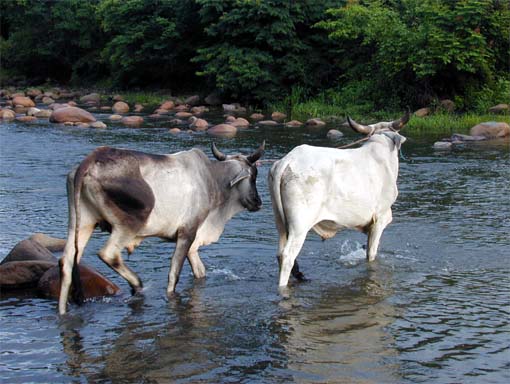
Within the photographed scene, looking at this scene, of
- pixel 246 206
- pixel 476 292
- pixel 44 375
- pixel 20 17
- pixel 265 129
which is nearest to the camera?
pixel 44 375

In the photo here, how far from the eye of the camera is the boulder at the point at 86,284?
8.03 m

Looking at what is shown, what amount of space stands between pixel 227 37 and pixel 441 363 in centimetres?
2728

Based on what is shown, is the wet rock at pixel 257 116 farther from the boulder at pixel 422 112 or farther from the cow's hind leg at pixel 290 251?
the cow's hind leg at pixel 290 251

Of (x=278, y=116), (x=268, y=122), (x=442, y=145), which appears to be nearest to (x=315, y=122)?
(x=268, y=122)

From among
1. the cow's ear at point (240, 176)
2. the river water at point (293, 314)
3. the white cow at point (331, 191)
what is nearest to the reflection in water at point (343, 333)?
the river water at point (293, 314)

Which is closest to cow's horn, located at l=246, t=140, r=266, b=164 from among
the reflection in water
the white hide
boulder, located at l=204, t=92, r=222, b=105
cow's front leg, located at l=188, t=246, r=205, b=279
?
the white hide

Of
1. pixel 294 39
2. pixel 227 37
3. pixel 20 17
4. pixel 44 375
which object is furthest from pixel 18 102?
pixel 44 375

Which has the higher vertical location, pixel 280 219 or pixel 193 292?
pixel 280 219

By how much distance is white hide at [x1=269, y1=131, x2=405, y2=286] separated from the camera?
8.04 metres

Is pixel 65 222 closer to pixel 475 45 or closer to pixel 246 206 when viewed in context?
pixel 246 206

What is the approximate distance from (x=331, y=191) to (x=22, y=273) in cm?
337

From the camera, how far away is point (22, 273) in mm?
8352

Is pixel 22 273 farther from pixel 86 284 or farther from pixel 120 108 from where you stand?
pixel 120 108

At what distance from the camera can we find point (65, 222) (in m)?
11.5
